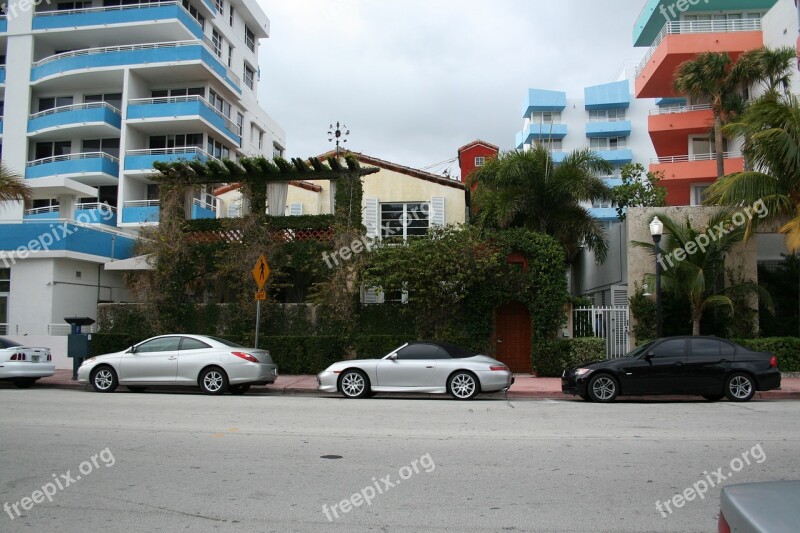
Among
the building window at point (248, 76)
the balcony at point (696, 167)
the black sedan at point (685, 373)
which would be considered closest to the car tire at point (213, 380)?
the black sedan at point (685, 373)

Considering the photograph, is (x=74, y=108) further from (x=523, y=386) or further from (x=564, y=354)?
(x=523, y=386)

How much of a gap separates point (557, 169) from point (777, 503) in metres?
19.9

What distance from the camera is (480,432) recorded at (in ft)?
30.3

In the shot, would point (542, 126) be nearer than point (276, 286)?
No

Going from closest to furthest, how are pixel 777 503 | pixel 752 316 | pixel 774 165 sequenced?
pixel 777 503 → pixel 774 165 → pixel 752 316

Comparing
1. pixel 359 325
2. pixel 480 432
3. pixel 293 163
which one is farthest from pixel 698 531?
pixel 293 163

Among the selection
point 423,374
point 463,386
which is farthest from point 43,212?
point 463,386

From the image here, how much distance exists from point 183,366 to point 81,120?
24.5m

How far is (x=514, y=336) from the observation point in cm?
1931

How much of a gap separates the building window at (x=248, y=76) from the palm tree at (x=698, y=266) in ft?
104

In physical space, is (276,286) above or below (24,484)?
above

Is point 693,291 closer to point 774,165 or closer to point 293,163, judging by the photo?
point 774,165

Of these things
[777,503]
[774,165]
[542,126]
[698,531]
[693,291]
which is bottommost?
[698,531]

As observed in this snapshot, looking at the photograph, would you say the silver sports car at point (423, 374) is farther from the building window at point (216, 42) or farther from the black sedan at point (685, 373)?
the building window at point (216, 42)
